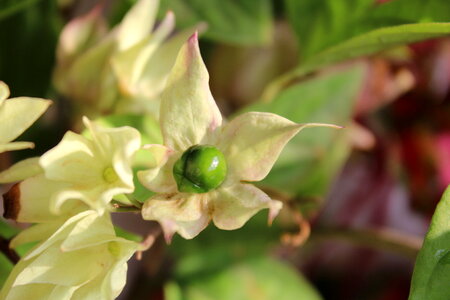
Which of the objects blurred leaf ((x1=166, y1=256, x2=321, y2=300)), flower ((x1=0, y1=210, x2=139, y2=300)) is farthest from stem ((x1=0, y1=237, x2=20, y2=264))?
blurred leaf ((x1=166, y1=256, x2=321, y2=300))

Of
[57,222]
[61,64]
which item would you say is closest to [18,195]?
[57,222]

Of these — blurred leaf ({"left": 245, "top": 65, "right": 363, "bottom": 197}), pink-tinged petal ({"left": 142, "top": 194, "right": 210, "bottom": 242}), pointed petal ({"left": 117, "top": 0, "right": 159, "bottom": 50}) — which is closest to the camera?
pink-tinged petal ({"left": 142, "top": 194, "right": 210, "bottom": 242})

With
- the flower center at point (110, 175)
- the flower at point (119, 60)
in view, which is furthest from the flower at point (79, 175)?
the flower at point (119, 60)

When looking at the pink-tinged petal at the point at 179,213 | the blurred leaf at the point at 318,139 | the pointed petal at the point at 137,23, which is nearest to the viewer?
the pink-tinged petal at the point at 179,213

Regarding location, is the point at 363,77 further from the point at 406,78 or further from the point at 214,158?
the point at 214,158

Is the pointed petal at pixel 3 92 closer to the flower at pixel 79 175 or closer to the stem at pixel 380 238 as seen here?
the flower at pixel 79 175

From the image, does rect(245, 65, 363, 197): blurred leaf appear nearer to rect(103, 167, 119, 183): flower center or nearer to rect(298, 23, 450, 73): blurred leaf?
rect(298, 23, 450, 73): blurred leaf

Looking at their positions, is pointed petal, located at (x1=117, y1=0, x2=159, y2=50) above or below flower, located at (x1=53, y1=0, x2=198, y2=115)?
above

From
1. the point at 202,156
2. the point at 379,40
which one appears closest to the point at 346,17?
the point at 379,40
